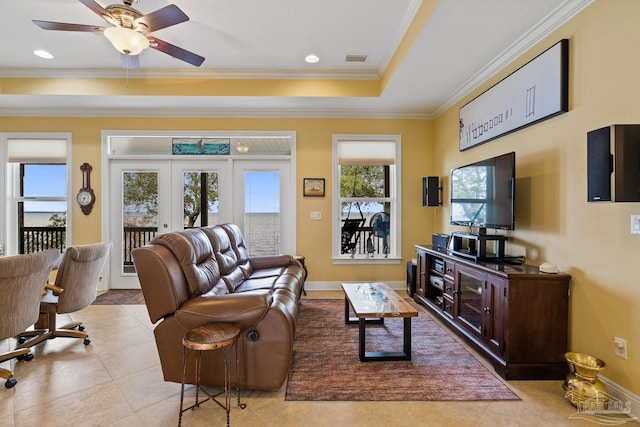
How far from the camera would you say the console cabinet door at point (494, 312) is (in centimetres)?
219

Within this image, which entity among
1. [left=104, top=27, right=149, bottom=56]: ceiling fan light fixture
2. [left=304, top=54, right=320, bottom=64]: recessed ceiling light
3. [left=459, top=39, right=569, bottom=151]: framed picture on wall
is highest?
[left=304, top=54, right=320, bottom=64]: recessed ceiling light

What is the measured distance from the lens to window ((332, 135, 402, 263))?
4.52 meters

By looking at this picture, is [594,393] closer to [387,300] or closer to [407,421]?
[407,421]

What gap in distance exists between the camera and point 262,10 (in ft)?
8.65

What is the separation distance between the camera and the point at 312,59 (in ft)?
11.4

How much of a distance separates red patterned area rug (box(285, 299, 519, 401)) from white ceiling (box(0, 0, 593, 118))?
2767mm

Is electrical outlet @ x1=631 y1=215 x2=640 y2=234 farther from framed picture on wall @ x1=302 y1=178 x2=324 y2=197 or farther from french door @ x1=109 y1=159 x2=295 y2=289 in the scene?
french door @ x1=109 y1=159 x2=295 y2=289

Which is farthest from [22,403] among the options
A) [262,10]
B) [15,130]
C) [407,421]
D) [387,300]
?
[15,130]

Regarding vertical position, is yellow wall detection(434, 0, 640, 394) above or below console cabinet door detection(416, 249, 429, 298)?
above

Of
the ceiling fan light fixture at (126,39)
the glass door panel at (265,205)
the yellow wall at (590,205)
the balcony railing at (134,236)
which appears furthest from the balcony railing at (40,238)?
the yellow wall at (590,205)

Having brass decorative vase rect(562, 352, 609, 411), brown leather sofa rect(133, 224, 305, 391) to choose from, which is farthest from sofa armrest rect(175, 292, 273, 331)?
brass decorative vase rect(562, 352, 609, 411)

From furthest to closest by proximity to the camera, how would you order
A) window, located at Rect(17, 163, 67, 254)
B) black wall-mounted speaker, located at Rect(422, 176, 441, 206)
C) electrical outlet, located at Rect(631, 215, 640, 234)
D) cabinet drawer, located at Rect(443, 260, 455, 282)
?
window, located at Rect(17, 163, 67, 254)
black wall-mounted speaker, located at Rect(422, 176, 441, 206)
cabinet drawer, located at Rect(443, 260, 455, 282)
electrical outlet, located at Rect(631, 215, 640, 234)

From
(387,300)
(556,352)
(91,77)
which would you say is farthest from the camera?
(91,77)

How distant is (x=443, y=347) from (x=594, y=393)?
1034 mm
